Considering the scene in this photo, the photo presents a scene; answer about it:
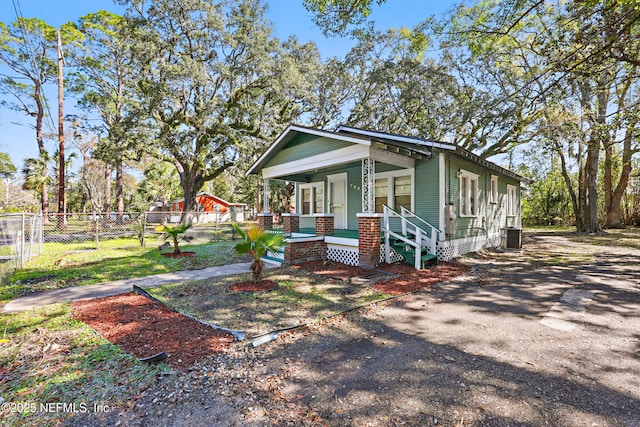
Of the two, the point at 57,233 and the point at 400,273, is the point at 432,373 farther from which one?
the point at 57,233

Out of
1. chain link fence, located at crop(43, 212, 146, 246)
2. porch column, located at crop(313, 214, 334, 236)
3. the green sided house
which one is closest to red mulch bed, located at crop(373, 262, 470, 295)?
the green sided house

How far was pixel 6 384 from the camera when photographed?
2762 mm

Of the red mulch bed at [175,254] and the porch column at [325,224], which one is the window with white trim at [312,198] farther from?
the red mulch bed at [175,254]

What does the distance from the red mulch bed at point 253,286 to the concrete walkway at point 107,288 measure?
135cm

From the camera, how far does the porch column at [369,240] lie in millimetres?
7477

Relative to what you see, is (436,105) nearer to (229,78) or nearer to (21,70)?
(229,78)

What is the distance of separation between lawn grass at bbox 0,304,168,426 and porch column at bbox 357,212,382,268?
5.38m

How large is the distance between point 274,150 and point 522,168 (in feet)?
75.7

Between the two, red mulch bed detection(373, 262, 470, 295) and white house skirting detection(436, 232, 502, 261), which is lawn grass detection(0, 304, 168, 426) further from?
white house skirting detection(436, 232, 502, 261)

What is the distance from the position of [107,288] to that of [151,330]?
3.11m

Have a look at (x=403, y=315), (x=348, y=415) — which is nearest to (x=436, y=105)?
(x=403, y=315)

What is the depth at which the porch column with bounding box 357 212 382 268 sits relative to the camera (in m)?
7.48

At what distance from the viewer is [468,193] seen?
10266mm

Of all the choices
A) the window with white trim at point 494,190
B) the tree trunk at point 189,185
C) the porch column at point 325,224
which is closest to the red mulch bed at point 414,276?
the porch column at point 325,224
